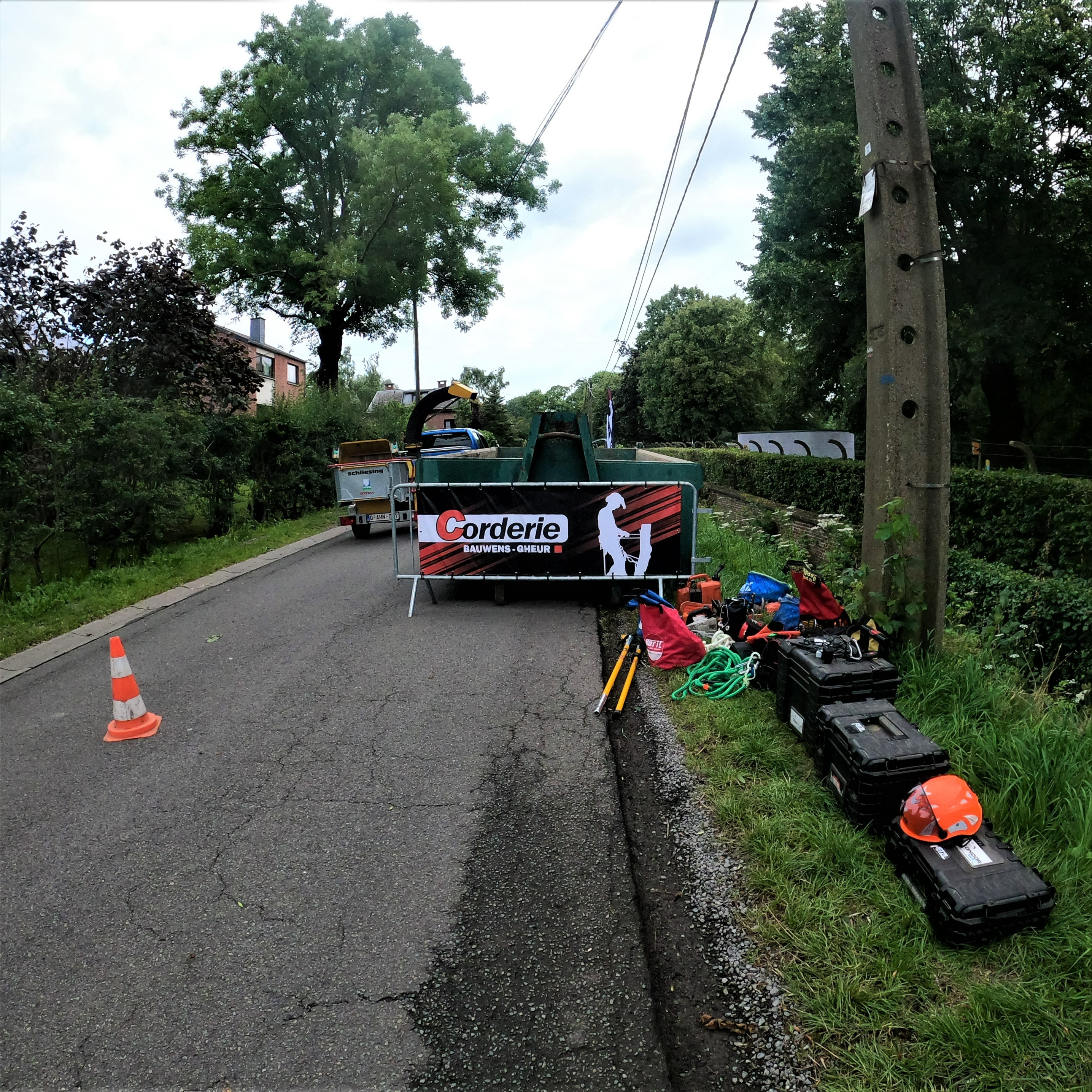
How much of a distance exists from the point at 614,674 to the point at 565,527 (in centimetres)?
256

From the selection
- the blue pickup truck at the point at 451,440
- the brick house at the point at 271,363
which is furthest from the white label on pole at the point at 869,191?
the brick house at the point at 271,363

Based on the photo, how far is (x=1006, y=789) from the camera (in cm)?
325

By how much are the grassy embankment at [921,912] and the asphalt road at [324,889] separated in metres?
0.57

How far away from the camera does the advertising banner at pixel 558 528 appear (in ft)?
24.4

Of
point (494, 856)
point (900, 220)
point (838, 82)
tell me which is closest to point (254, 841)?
point (494, 856)

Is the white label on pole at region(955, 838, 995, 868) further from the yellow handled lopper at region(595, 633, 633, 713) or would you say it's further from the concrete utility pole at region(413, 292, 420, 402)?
the concrete utility pole at region(413, 292, 420, 402)

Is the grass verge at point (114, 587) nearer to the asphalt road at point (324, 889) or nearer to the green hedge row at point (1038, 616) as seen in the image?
the asphalt road at point (324, 889)

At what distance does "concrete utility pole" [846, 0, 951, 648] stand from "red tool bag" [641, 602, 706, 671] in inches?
63.9

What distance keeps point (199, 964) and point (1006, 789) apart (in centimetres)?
348

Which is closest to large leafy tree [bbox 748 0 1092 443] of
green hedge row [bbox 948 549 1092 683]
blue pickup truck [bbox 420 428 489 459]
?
blue pickup truck [bbox 420 428 489 459]

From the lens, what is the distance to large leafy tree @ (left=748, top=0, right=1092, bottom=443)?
13844 millimetres

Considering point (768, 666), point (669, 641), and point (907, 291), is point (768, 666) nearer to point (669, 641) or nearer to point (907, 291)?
point (669, 641)

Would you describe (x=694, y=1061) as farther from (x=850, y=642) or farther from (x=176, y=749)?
(x=176, y=749)

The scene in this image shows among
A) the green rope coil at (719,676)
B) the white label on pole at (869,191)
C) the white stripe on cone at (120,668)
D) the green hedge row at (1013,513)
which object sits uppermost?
the white label on pole at (869,191)
